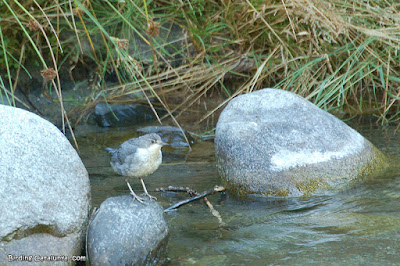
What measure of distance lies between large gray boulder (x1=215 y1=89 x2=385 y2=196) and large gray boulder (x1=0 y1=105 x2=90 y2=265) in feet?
5.08

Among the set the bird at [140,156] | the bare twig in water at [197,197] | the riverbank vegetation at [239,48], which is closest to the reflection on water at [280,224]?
the bare twig in water at [197,197]

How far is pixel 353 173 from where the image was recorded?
14.9 feet

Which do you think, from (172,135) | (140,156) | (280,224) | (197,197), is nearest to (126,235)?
(140,156)

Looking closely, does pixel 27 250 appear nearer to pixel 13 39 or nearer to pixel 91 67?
pixel 13 39

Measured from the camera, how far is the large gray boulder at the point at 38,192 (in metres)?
3.00

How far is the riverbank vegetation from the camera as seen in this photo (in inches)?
235

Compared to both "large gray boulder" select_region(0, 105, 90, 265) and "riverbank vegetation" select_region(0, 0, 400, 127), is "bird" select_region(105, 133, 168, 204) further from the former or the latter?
"riverbank vegetation" select_region(0, 0, 400, 127)

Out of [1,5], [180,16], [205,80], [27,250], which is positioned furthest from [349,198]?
[1,5]

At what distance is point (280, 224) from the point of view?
12.6ft

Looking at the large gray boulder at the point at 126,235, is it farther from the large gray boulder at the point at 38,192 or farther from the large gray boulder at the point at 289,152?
the large gray boulder at the point at 289,152

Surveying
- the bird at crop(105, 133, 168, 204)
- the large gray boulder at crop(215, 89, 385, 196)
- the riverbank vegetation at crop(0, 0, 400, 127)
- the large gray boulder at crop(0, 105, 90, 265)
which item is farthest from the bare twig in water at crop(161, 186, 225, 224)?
the riverbank vegetation at crop(0, 0, 400, 127)

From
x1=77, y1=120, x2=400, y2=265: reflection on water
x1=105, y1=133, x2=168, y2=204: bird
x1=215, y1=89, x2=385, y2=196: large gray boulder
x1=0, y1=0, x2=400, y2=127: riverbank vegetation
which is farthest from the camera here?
x1=0, y1=0, x2=400, y2=127: riverbank vegetation

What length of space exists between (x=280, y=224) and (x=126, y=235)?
47.6 inches

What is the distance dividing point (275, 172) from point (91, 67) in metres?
3.94
